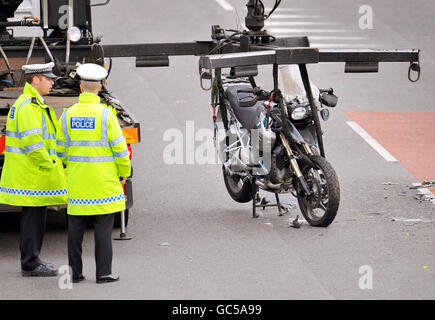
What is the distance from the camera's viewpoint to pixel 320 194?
10516 mm

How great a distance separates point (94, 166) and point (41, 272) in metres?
1.20

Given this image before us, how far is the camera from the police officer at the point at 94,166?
8672 mm

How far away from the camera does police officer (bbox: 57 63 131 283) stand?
8.67 meters

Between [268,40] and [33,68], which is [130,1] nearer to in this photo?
[268,40]

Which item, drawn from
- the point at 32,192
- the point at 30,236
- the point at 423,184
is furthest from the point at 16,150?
the point at 423,184

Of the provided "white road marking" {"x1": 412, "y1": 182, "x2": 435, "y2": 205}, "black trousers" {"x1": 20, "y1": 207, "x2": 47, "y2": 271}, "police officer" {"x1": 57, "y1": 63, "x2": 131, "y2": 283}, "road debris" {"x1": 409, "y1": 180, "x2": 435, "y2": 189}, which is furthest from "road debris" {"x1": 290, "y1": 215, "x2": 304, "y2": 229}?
"black trousers" {"x1": 20, "y1": 207, "x2": 47, "y2": 271}

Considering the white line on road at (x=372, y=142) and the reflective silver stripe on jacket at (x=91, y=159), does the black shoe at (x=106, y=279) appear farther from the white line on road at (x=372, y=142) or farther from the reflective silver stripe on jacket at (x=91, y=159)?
the white line on road at (x=372, y=142)

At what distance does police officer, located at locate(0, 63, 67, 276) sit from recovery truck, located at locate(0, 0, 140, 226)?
968 millimetres

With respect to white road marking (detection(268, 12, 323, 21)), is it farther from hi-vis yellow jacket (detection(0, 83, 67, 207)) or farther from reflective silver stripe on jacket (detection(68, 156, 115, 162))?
reflective silver stripe on jacket (detection(68, 156, 115, 162))

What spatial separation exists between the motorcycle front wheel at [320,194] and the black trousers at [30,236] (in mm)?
3039

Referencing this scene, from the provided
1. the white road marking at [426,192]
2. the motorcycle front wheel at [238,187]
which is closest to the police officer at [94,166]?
the motorcycle front wheel at [238,187]

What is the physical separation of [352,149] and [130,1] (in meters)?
14.2

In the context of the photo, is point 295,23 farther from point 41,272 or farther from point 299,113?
point 41,272

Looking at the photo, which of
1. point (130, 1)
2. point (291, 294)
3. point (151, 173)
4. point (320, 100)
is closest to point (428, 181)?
point (320, 100)
